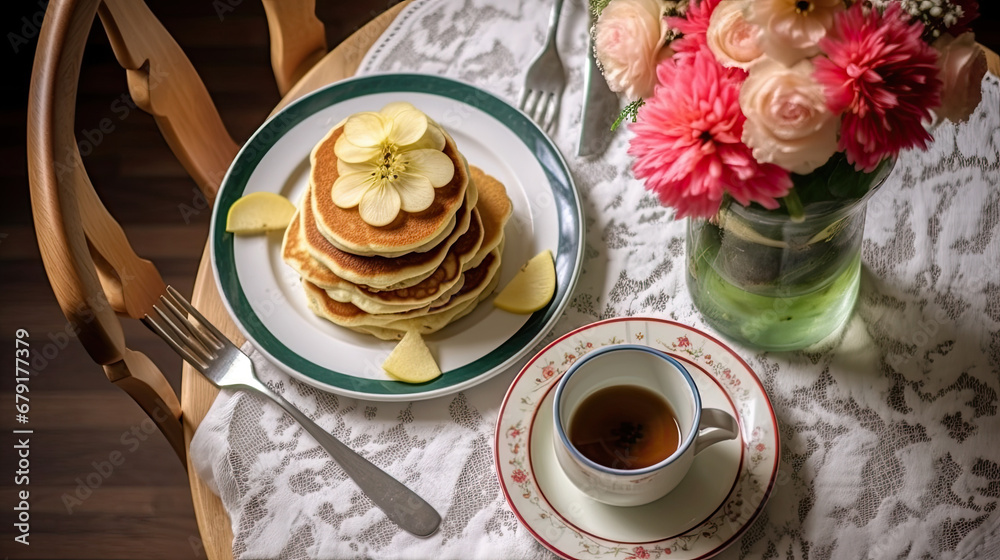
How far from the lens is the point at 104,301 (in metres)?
0.88

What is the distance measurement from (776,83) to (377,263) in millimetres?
572

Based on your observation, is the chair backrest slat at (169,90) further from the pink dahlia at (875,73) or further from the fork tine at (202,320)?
the pink dahlia at (875,73)

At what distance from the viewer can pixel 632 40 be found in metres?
0.68

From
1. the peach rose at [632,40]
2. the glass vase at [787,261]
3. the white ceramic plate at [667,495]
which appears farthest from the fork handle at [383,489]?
the peach rose at [632,40]

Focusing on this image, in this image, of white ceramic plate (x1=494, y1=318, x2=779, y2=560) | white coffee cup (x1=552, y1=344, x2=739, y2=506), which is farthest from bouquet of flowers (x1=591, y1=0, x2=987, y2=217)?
white ceramic plate (x1=494, y1=318, x2=779, y2=560)

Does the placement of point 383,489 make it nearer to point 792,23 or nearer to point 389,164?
point 389,164

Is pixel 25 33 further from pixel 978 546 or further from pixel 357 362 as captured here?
pixel 978 546

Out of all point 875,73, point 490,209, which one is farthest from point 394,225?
point 875,73

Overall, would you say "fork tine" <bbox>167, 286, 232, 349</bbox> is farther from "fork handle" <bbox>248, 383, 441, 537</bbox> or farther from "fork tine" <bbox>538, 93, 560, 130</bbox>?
"fork tine" <bbox>538, 93, 560, 130</bbox>

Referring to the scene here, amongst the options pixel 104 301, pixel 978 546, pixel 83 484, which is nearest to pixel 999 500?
pixel 978 546

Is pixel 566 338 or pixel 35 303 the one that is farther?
pixel 35 303

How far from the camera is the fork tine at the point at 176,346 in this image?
0.98 m

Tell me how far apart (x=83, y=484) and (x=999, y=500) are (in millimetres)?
1891

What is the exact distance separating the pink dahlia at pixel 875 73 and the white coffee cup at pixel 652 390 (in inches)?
12.3
